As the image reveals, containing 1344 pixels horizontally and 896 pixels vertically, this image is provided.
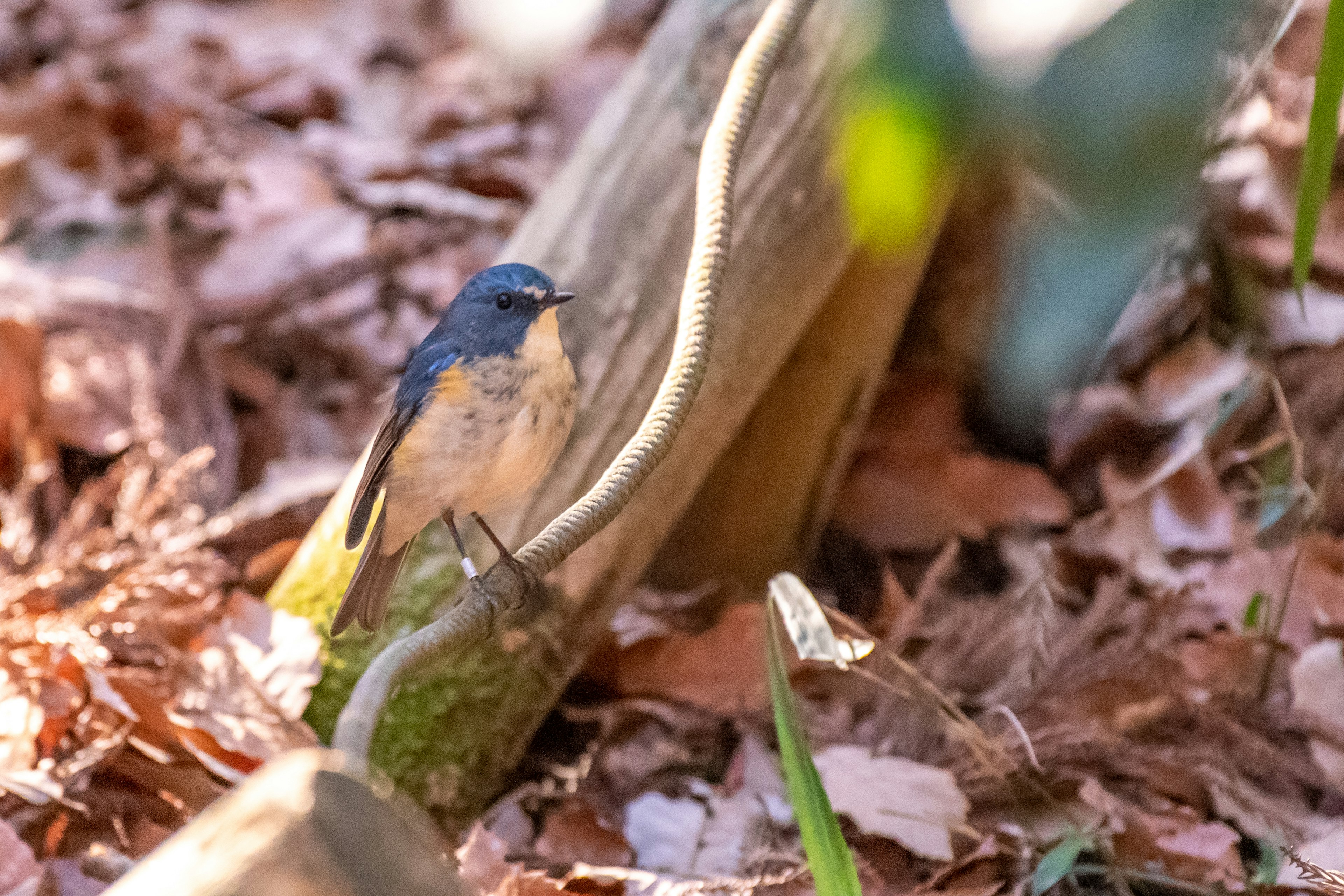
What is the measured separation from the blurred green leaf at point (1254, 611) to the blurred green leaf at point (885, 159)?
2.41 ft

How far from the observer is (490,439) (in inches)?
27.5

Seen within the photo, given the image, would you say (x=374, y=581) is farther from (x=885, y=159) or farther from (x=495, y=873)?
(x=885, y=159)

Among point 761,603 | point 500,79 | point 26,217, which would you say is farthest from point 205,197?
A: point 761,603

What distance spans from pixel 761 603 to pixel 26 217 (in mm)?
2076

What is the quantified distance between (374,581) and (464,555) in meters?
0.08

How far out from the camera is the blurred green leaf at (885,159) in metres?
1.33

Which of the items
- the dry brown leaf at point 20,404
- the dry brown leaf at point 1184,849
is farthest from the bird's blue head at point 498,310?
the dry brown leaf at point 20,404

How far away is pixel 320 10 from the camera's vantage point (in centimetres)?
347

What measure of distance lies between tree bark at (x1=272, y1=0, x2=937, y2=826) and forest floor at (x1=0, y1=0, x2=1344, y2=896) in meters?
0.11

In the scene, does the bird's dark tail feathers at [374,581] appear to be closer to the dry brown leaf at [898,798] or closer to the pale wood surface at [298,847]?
the pale wood surface at [298,847]

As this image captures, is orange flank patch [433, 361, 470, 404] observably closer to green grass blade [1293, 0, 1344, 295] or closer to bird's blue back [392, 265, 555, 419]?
bird's blue back [392, 265, 555, 419]

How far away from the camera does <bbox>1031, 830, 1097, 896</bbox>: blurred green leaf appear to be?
115 centimetres

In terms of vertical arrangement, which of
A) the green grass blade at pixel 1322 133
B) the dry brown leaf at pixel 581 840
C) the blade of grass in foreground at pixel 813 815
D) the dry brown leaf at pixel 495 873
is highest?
the green grass blade at pixel 1322 133

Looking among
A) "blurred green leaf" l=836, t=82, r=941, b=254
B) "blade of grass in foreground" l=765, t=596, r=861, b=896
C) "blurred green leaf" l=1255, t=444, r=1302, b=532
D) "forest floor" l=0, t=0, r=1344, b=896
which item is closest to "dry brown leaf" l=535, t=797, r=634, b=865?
"forest floor" l=0, t=0, r=1344, b=896
